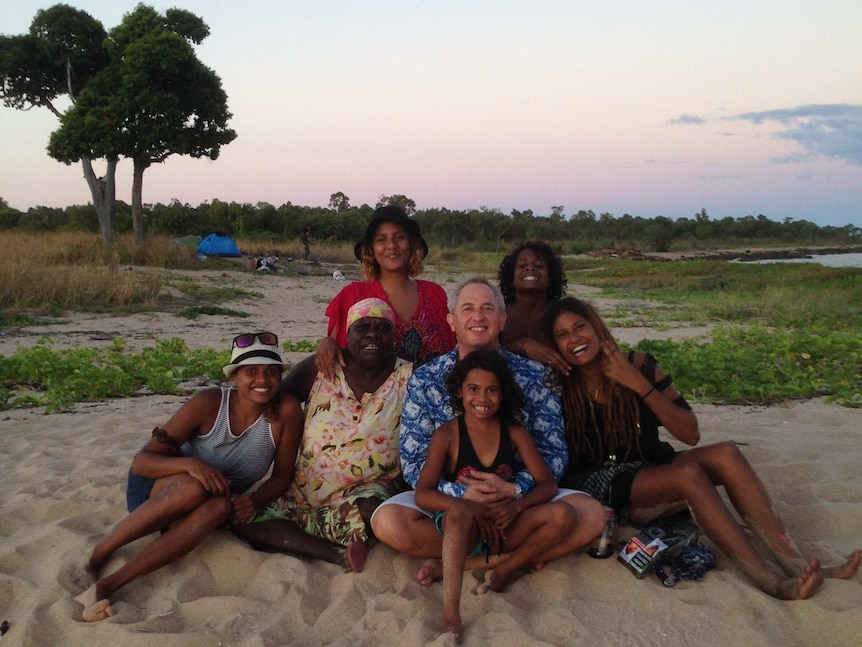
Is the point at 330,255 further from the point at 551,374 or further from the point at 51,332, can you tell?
the point at 551,374

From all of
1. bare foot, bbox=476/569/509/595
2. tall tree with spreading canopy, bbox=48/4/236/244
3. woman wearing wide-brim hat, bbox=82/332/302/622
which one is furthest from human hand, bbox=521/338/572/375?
tall tree with spreading canopy, bbox=48/4/236/244

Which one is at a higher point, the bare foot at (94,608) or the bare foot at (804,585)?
the bare foot at (804,585)

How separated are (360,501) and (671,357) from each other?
5.22 meters

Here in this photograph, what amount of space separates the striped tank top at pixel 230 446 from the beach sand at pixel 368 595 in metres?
0.36

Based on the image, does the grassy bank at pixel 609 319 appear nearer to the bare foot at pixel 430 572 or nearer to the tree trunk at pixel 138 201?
the tree trunk at pixel 138 201

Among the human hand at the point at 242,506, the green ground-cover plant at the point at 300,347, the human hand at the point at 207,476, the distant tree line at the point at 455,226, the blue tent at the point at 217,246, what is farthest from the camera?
the distant tree line at the point at 455,226

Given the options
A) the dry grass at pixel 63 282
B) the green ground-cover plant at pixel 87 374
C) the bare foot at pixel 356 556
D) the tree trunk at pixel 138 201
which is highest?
the tree trunk at pixel 138 201

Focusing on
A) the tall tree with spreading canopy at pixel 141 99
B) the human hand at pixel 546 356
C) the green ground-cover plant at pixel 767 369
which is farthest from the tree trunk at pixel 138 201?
the human hand at pixel 546 356

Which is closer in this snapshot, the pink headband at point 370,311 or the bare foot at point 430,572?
the bare foot at point 430,572

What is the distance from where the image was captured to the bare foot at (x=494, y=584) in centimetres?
294

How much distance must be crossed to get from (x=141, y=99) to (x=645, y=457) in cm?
1897

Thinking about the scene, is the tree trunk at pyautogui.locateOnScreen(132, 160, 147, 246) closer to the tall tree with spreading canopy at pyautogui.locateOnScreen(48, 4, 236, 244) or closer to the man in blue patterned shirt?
the tall tree with spreading canopy at pyautogui.locateOnScreen(48, 4, 236, 244)

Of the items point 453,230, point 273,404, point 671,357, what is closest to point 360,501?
point 273,404

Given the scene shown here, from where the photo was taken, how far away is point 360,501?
3.32m
